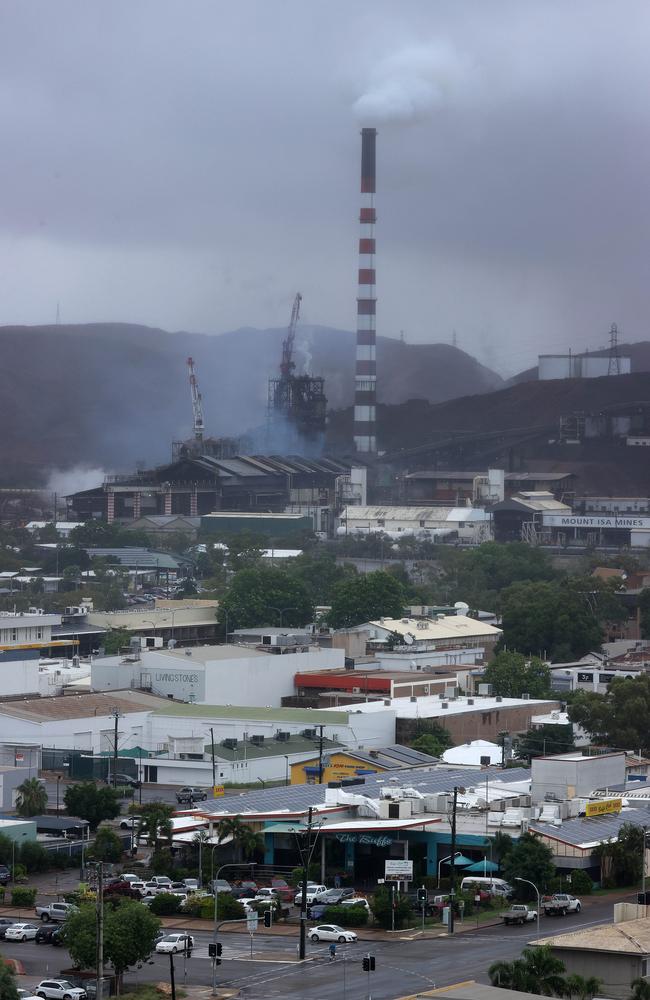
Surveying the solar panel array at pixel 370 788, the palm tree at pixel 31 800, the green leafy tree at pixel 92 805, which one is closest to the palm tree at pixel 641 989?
the solar panel array at pixel 370 788

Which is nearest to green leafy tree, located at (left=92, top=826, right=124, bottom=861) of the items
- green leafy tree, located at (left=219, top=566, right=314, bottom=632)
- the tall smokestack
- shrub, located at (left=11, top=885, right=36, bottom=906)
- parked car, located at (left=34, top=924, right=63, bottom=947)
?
shrub, located at (left=11, top=885, right=36, bottom=906)

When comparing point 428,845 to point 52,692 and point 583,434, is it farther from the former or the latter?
point 583,434

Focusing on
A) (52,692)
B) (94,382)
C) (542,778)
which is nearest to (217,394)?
(94,382)

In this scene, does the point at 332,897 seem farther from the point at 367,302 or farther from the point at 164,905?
the point at 367,302

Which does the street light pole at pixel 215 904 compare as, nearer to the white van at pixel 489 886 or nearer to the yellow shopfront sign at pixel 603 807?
the white van at pixel 489 886

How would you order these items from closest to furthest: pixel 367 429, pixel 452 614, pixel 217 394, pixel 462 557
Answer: pixel 452 614
pixel 462 557
pixel 367 429
pixel 217 394

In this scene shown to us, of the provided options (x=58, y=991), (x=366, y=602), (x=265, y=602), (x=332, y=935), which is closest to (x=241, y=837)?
(x=332, y=935)

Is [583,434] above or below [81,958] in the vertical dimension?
above
